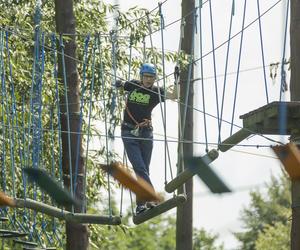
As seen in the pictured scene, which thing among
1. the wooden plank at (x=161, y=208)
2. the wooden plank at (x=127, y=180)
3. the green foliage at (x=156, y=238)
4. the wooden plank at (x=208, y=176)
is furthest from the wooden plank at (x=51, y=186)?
the green foliage at (x=156, y=238)

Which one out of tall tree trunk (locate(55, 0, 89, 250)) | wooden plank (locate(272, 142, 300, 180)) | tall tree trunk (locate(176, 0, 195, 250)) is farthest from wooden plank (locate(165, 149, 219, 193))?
tall tree trunk (locate(176, 0, 195, 250))

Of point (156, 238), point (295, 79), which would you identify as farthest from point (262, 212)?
point (295, 79)

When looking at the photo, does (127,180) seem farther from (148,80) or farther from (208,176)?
(148,80)

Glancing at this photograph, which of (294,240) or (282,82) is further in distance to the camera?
(294,240)

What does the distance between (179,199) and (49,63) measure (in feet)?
18.9

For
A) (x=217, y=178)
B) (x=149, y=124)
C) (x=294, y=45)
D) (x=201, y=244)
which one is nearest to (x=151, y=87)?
(x=149, y=124)

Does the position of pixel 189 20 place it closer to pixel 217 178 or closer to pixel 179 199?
pixel 179 199

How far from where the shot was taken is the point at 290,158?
10.8 meters

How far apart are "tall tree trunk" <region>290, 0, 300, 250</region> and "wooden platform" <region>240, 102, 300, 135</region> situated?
3.33ft

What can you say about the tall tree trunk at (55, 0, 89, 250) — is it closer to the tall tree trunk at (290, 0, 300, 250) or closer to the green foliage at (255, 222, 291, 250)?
the tall tree trunk at (290, 0, 300, 250)

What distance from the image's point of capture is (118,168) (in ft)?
37.1

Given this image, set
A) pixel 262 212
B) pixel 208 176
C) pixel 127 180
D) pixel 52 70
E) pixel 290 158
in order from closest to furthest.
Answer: pixel 208 176, pixel 290 158, pixel 127 180, pixel 52 70, pixel 262 212

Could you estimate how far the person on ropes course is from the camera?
14.3m

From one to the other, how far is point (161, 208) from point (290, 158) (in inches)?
137
